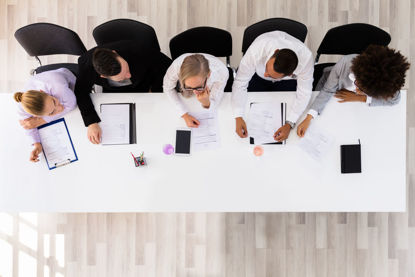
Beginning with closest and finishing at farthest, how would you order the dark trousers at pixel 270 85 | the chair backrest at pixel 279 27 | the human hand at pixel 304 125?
the human hand at pixel 304 125 → the chair backrest at pixel 279 27 → the dark trousers at pixel 270 85

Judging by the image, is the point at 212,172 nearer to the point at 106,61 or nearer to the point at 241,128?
the point at 241,128

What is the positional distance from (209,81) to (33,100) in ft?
3.47

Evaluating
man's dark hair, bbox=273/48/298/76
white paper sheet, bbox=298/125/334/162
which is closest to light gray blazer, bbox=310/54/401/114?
white paper sheet, bbox=298/125/334/162

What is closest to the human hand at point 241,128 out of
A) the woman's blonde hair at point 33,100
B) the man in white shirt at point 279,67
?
the man in white shirt at point 279,67

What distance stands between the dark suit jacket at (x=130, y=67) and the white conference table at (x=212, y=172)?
0.09 meters

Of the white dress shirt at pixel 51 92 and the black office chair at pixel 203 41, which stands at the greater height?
the black office chair at pixel 203 41

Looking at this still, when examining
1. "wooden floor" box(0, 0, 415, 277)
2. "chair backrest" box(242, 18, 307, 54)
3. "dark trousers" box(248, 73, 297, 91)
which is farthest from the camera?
"wooden floor" box(0, 0, 415, 277)

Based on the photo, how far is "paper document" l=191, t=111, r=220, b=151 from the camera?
1.86m

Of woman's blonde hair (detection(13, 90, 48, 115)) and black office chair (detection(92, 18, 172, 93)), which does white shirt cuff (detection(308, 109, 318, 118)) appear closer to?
black office chair (detection(92, 18, 172, 93))

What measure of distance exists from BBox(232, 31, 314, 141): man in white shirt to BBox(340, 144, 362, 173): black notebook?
37cm

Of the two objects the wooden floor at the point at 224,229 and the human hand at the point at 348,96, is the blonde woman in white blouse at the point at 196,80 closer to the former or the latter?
the human hand at the point at 348,96

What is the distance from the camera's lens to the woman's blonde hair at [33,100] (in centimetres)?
168

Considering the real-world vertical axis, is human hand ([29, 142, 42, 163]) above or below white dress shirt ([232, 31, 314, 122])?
below

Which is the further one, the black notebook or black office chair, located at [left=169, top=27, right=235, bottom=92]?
black office chair, located at [left=169, top=27, right=235, bottom=92]
